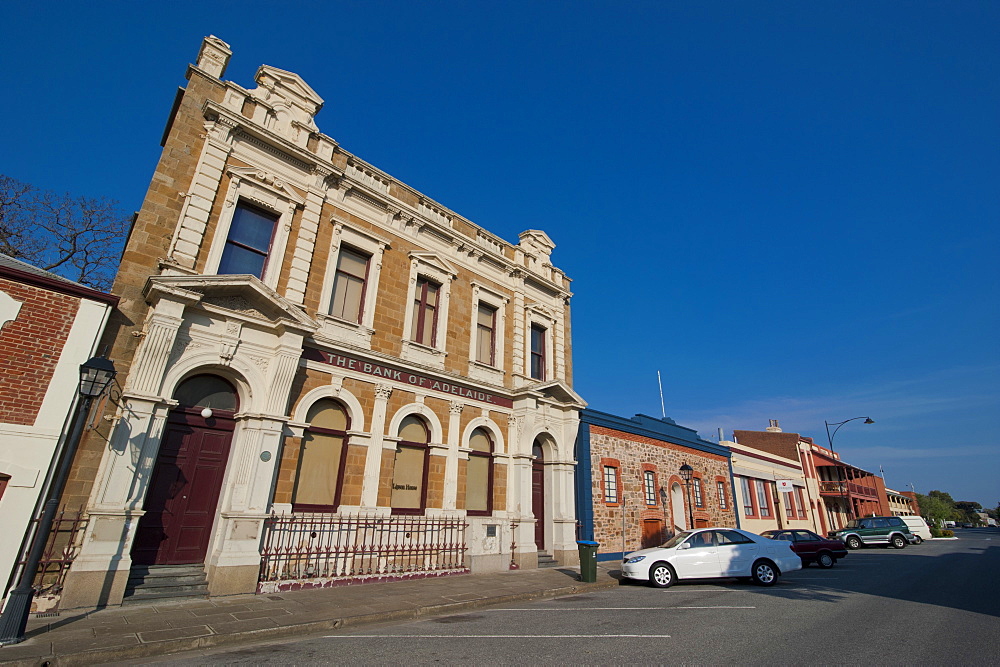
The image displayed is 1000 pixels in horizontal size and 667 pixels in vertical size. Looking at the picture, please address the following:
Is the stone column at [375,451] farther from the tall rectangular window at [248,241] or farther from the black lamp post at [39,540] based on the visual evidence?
the black lamp post at [39,540]

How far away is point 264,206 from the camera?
12.1m

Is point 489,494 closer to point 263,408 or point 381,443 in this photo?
point 381,443

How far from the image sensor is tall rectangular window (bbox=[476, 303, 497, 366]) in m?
16.8

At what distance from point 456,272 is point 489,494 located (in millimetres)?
7261

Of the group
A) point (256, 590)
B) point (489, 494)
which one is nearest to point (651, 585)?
point (489, 494)

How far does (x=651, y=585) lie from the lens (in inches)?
482

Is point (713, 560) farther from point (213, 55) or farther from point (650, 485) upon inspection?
point (213, 55)

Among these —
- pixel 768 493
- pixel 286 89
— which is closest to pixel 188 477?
pixel 286 89

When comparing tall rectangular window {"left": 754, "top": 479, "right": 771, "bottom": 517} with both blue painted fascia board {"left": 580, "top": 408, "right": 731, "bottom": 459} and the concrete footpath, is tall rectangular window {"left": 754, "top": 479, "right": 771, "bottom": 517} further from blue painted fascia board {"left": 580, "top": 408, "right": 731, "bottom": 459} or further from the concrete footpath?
the concrete footpath

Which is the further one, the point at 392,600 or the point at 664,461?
the point at 664,461

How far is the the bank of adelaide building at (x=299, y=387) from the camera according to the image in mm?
9359

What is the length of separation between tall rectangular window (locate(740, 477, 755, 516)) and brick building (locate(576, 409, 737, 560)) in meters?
2.94

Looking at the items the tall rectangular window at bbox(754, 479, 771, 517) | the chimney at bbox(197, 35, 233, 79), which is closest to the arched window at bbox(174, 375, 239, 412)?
the chimney at bbox(197, 35, 233, 79)

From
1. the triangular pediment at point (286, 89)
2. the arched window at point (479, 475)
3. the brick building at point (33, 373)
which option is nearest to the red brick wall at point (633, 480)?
the arched window at point (479, 475)
